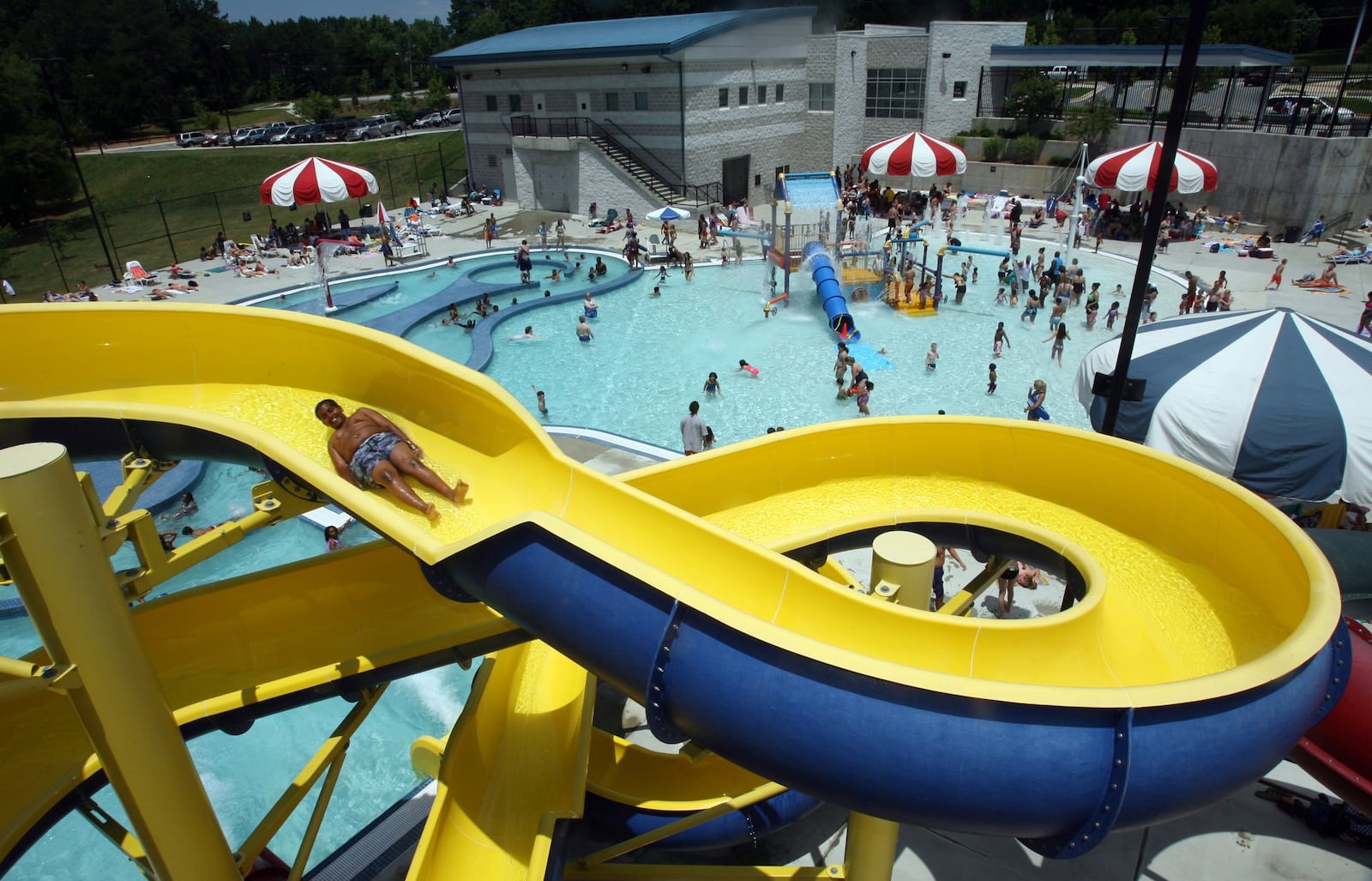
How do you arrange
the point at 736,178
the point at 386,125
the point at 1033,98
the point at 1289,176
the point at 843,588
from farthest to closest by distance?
the point at 386,125
the point at 736,178
the point at 1033,98
the point at 1289,176
the point at 843,588

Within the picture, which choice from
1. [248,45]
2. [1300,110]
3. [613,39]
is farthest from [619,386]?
[248,45]

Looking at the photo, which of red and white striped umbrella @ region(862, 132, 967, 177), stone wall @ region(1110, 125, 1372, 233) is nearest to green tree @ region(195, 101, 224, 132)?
red and white striped umbrella @ region(862, 132, 967, 177)

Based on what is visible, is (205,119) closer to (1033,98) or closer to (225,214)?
(225,214)

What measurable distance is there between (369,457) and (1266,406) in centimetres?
906

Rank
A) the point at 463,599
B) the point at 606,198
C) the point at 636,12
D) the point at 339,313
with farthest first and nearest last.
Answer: the point at 636,12 < the point at 606,198 < the point at 339,313 < the point at 463,599

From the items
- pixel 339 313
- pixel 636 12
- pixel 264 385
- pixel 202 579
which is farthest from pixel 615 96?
pixel 636 12

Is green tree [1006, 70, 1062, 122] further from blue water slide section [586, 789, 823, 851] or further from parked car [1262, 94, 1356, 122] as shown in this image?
blue water slide section [586, 789, 823, 851]

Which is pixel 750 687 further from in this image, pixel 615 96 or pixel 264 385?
pixel 615 96

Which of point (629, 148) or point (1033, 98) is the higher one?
point (1033, 98)

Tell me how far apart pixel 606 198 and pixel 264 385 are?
24849 mm

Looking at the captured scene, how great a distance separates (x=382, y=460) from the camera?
5496 mm

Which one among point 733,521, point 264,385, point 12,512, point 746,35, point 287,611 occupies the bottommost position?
point 287,611

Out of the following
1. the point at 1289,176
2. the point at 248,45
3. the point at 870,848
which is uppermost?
the point at 248,45

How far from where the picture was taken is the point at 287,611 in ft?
20.5
